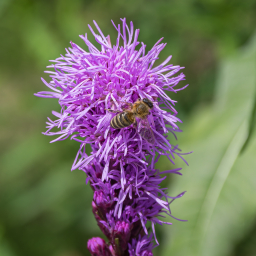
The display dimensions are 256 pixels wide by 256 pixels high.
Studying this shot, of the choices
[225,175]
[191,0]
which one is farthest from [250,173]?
[191,0]

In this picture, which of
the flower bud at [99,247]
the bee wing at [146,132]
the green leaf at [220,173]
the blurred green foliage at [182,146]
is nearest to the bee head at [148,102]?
the bee wing at [146,132]

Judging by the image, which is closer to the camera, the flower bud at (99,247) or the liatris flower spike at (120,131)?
the liatris flower spike at (120,131)

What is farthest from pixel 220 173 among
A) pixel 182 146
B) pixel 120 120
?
pixel 120 120

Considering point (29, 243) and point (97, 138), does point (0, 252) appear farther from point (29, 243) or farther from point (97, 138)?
point (97, 138)

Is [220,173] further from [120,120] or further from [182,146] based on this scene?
[120,120]

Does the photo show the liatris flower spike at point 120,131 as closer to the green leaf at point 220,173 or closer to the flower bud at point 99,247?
the flower bud at point 99,247

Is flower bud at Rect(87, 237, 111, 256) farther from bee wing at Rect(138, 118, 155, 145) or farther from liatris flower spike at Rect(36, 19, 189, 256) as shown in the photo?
bee wing at Rect(138, 118, 155, 145)

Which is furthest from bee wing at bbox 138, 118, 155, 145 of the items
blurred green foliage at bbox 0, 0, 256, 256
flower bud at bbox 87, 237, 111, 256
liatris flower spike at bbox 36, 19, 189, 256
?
blurred green foliage at bbox 0, 0, 256, 256
